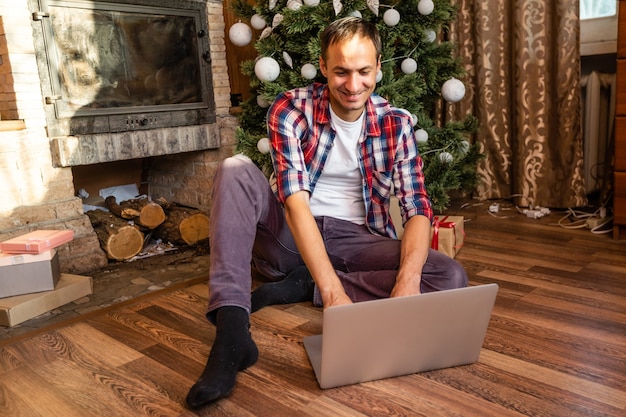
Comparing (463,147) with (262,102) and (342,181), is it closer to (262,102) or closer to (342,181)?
(262,102)

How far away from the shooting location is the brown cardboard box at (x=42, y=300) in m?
1.65

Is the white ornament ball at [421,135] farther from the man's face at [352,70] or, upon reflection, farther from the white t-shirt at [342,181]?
the man's face at [352,70]

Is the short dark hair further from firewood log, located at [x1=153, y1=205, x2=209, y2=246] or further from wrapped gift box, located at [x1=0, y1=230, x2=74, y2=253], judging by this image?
firewood log, located at [x1=153, y1=205, x2=209, y2=246]

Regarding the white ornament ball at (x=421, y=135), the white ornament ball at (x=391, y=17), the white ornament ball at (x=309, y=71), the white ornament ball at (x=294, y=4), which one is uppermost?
the white ornament ball at (x=294, y=4)

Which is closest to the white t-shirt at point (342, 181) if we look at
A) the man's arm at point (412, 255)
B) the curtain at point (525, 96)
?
the man's arm at point (412, 255)

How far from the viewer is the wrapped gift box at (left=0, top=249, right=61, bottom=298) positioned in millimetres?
1732

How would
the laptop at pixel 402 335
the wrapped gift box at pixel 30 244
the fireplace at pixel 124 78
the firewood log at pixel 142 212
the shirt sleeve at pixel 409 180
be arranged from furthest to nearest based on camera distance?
the firewood log at pixel 142 212 < the fireplace at pixel 124 78 < the wrapped gift box at pixel 30 244 < the shirt sleeve at pixel 409 180 < the laptop at pixel 402 335

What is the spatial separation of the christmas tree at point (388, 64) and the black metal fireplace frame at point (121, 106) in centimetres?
21

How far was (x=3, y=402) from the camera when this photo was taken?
121 cm

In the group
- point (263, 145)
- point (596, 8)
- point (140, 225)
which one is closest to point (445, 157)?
point (263, 145)

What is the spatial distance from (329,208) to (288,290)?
0.94 feet

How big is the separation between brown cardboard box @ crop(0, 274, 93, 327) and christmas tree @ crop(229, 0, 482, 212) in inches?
34.2

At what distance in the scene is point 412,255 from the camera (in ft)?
4.27

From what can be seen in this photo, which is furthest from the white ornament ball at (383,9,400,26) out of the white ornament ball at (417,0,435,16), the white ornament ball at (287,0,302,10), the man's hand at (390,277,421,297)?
the man's hand at (390,277,421,297)
